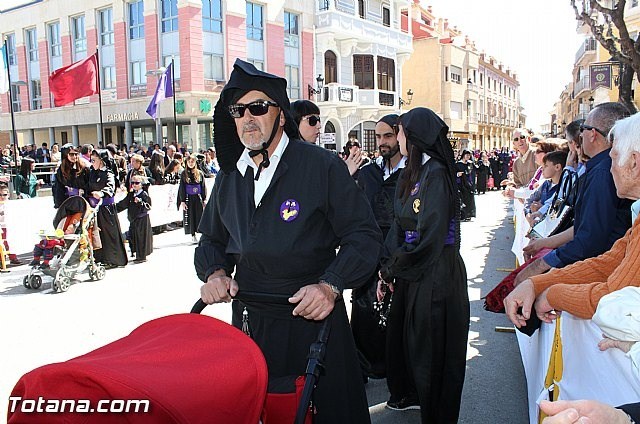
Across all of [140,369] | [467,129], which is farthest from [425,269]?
[467,129]

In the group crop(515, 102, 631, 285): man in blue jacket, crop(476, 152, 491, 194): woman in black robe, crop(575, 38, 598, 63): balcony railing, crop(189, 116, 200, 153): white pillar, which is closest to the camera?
crop(515, 102, 631, 285): man in blue jacket

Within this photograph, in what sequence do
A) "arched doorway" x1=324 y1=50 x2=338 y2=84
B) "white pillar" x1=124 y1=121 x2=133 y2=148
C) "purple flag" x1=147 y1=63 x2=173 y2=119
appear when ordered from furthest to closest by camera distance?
1. "arched doorway" x1=324 y1=50 x2=338 y2=84
2. "white pillar" x1=124 y1=121 x2=133 y2=148
3. "purple flag" x1=147 y1=63 x2=173 y2=119

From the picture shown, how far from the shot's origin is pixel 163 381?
1.57 m

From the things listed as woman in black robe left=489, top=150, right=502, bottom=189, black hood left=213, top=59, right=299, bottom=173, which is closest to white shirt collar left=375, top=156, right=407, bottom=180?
black hood left=213, top=59, right=299, bottom=173

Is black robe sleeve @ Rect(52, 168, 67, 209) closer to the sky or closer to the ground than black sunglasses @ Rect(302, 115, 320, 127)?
closer to the ground

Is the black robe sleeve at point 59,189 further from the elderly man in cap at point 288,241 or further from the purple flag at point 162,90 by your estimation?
the purple flag at point 162,90

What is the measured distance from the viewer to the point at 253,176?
273 centimetres

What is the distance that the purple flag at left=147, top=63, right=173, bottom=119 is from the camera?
2145 cm

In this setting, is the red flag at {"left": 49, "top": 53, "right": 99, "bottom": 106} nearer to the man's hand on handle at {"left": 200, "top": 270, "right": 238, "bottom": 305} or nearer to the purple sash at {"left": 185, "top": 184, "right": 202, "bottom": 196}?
the purple sash at {"left": 185, "top": 184, "right": 202, "bottom": 196}

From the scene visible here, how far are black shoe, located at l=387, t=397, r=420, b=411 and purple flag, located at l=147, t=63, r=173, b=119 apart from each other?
19.3 metres

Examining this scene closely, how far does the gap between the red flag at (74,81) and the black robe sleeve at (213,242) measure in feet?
62.2

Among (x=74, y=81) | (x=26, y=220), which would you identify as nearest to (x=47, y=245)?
(x=26, y=220)

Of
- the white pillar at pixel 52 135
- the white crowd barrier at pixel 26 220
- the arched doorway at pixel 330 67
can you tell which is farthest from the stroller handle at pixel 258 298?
the white pillar at pixel 52 135

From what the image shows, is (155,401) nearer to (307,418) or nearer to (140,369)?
(140,369)
